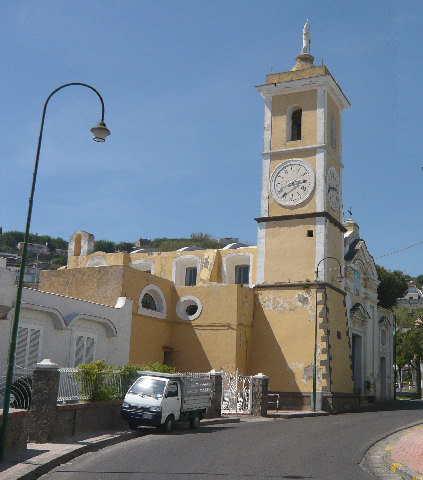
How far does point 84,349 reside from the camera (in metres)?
22.8

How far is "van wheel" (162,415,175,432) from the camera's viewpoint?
17.3 meters

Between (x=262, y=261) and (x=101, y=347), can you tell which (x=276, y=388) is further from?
(x=101, y=347)

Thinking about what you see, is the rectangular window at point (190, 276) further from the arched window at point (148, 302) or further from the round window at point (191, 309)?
the arched window at point (148, 302)

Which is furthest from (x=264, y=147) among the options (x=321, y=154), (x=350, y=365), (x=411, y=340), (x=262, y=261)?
(x=411, y=340)

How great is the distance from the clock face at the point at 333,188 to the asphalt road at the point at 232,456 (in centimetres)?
1631

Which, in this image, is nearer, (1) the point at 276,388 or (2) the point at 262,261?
(1) the point at 276,388

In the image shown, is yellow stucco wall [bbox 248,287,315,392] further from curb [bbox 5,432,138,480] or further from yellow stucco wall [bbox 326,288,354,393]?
curb [bbox 5,432,138,480]

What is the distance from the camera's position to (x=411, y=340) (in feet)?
179

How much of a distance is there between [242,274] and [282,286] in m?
5.21

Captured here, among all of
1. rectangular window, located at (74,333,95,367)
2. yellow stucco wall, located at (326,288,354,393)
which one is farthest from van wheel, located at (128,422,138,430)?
yellow stucco wall, located at (326,288,354,393)

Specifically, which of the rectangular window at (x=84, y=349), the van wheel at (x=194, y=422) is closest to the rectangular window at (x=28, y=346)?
the rectangular window at (x=84, y=349)

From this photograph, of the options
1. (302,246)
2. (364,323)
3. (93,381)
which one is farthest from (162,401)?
(364,323)

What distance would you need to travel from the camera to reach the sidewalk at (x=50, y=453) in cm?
1022

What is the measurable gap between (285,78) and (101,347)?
1931cm
